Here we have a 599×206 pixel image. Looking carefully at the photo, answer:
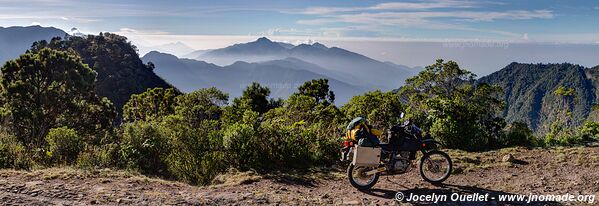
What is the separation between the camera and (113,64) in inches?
2771

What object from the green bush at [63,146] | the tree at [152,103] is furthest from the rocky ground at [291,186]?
the tree at [152,103]

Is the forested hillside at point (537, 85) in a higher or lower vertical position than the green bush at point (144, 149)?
higher

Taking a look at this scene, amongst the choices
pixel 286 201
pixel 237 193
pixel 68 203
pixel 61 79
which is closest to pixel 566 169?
pixel 286 201

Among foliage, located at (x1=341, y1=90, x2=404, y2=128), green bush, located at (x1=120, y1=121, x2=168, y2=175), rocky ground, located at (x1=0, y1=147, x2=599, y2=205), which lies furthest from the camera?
A: foliage, located at (x1=341, y1=90, x2=404, y2=128)

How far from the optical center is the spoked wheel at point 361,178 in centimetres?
658

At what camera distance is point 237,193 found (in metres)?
6.15

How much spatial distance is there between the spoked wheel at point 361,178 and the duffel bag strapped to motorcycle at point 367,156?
0.13 m

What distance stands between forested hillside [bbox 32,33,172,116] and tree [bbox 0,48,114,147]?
43.0 meters

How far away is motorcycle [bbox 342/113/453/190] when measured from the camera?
6594 mm

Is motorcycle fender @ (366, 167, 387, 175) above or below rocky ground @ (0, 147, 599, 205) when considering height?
above

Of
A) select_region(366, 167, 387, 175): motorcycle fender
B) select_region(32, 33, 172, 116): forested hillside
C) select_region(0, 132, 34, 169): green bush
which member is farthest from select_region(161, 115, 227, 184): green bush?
select_region(32, 33, 172, 116): forested hillside

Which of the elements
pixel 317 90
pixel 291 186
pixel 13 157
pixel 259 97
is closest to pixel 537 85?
pixel 317 90

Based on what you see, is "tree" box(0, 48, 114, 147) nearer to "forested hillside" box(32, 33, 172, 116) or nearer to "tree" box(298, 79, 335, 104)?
"tree" box(298, 79, 335, 104)

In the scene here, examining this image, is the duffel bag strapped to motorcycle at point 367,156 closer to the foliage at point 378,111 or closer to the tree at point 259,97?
the foliage at point 378,111
